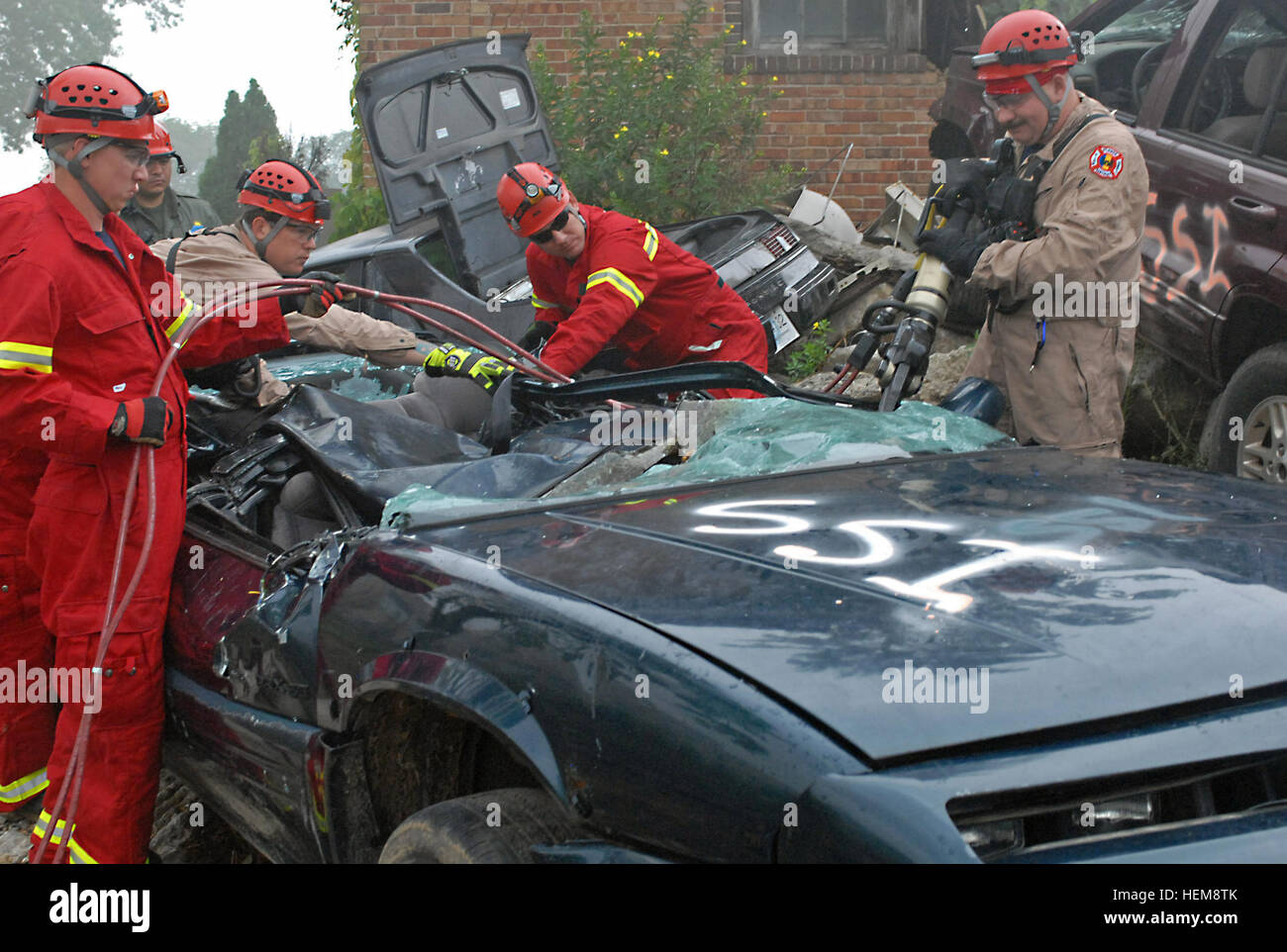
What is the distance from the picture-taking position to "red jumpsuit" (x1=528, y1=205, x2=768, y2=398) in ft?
14.7

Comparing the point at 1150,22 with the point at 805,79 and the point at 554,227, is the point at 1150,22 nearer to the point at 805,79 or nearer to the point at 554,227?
the point at 554,227

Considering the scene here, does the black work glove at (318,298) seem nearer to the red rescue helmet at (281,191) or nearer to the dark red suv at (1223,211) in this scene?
the red rescue helmet at (281,191)

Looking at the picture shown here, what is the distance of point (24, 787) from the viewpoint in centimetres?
345

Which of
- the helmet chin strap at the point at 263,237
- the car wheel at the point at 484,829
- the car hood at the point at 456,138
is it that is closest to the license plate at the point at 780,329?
the car hood at the point at 456,138

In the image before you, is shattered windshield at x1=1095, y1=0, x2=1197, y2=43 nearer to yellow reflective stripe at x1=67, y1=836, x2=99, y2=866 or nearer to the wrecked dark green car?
the wrecked dark green car

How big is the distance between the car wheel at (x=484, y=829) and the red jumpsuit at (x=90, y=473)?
3.98 feet

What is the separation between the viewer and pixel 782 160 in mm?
9945

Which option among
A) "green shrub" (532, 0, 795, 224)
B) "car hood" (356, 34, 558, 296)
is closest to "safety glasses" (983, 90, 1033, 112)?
"car hood" (356, 34, 558, 296)

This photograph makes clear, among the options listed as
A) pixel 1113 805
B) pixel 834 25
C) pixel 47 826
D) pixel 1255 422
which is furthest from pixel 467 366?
pixel 834 25

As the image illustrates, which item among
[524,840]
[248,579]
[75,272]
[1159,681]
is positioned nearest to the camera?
[1159,681]

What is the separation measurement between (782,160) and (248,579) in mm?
7985
